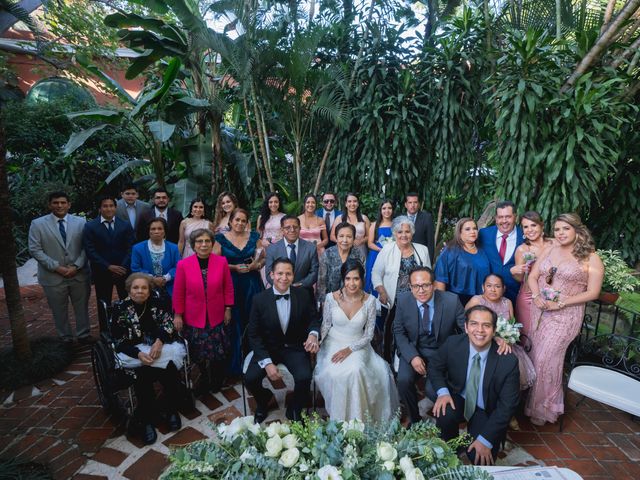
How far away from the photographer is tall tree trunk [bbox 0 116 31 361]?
12.5ft

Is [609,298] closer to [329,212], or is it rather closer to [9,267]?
[329,212]

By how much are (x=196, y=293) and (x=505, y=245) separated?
11.0ft

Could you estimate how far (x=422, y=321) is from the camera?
142 inches

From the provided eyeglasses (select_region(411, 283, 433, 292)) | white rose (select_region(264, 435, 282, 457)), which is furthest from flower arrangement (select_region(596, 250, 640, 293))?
white rose (select_region(264, 435, 282, 457))

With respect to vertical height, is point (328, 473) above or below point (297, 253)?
below

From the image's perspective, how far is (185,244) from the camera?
5191 mm

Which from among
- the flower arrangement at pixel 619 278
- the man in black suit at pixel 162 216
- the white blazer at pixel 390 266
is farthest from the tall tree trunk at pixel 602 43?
the man in black suit at pixel 162 216

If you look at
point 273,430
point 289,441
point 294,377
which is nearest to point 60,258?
point 294,377

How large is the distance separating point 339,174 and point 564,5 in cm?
460

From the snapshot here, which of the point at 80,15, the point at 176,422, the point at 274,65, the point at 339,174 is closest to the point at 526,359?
the point at 176,422

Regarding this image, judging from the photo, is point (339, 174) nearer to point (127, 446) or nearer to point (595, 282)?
point (595, 282)

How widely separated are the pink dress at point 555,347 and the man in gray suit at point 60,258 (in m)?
5.33

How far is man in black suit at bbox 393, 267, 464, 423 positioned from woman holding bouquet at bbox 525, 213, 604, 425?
83 centimetres

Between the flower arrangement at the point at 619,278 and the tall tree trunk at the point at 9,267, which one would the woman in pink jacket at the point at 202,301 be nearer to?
the tall tree trunk at the point at 9,267
